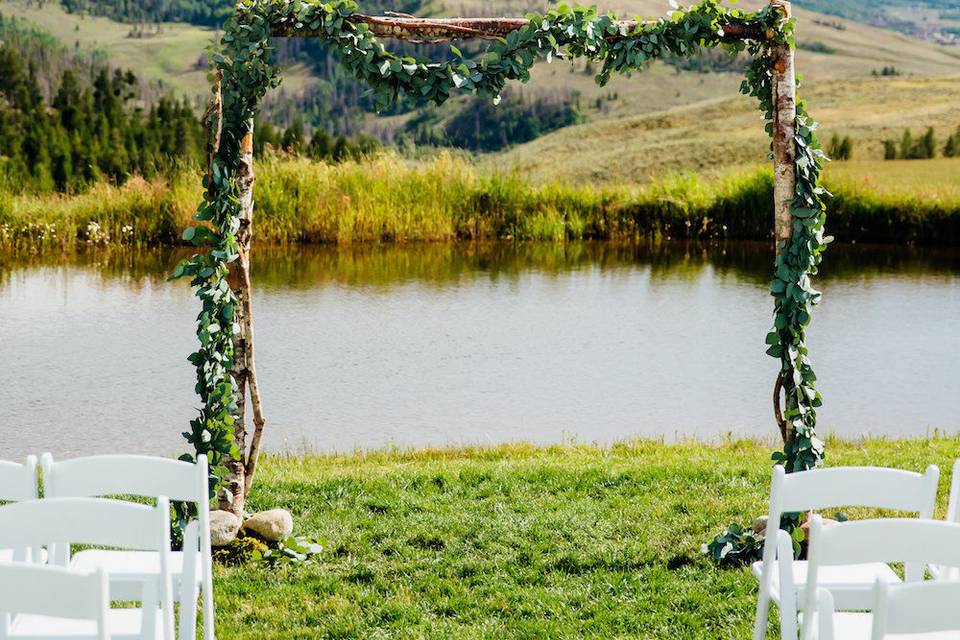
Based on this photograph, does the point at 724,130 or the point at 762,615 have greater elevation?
the point at 724,130

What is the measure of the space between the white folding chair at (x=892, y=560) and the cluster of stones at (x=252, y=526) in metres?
2.92

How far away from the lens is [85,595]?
2900 millimetres

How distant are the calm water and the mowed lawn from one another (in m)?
1.25

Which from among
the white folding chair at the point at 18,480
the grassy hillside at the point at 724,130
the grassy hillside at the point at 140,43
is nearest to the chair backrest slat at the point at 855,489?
the white folding chair at the point at 18,480

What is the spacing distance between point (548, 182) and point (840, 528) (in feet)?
54.3

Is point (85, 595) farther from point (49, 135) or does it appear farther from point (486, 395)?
point (49, 135)

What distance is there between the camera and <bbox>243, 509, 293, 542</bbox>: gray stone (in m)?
5.98

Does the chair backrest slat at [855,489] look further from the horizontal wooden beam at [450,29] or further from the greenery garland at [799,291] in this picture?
the horizontal wooden beam at [450,29]

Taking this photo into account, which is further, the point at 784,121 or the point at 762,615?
the point at 784,121

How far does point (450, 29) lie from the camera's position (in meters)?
5.95

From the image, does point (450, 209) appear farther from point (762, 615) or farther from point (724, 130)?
point (724, 130)

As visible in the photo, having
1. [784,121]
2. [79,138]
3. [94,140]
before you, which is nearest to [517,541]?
[784,121]

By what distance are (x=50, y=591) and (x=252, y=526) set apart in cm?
313

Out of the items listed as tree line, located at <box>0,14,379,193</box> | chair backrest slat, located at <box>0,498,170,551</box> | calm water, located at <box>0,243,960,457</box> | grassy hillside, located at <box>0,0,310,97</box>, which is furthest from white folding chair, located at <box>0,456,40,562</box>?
grassy hillside, located at <box>0,0,310,97</box>
